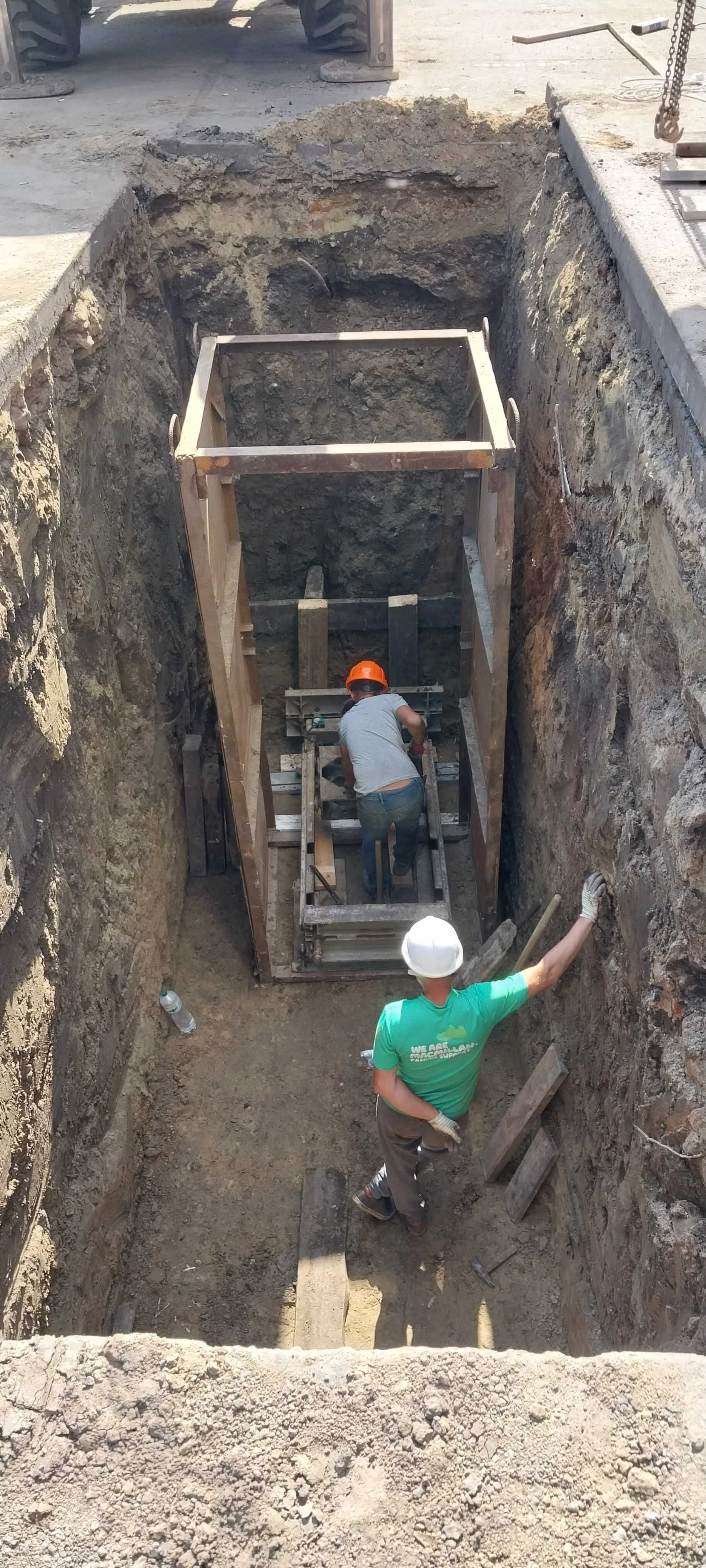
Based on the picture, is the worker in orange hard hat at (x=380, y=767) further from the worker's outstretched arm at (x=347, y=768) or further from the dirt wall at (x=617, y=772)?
the dirt wall at (x=617, y=772)

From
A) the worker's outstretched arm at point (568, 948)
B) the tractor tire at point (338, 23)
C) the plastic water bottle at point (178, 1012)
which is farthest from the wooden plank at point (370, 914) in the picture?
the tractor tire at point (338, 23)

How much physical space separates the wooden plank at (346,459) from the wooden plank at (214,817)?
2143 mm

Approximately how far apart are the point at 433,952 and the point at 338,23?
765cm

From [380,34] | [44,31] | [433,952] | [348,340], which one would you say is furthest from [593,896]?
[44,31]

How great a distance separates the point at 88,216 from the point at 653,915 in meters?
4.44

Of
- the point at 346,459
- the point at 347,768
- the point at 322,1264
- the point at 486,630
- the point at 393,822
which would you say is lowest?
the point at 322,1264

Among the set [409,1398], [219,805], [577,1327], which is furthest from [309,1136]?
[409,1398]

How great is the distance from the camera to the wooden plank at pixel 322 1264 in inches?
159

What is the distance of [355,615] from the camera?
7.23m

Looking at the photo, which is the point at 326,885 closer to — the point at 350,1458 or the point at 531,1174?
the point at 531,1174

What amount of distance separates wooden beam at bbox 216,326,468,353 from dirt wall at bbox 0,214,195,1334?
654mm

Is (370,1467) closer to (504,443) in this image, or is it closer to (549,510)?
(504,443)

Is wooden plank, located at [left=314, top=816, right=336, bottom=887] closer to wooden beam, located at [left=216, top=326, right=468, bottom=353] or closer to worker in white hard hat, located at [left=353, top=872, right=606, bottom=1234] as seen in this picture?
worker in white hard hat, located at [left=353, top=872, right=606, bottom=1234]

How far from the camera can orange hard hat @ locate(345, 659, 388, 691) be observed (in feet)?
19.3
